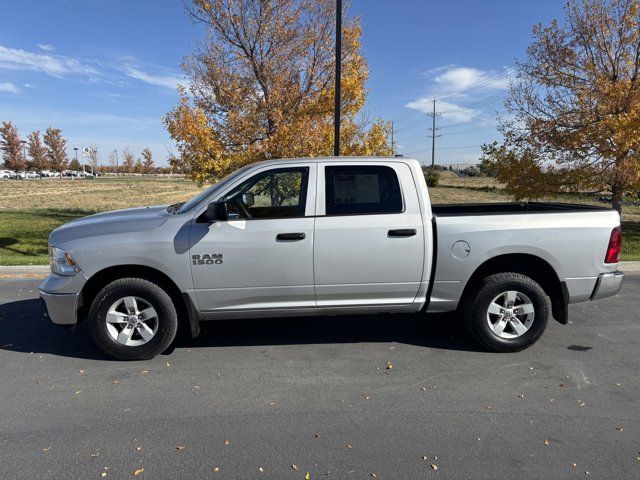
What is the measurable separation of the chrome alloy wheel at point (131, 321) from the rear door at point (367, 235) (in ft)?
5.03

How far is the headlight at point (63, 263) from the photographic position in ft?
13.9

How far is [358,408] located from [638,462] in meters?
1.74

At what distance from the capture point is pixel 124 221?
4.40m

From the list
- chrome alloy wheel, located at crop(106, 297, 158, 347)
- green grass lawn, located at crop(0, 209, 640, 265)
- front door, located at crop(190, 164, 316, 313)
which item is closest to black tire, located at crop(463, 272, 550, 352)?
front door, located at crop(190, 164, 316, 313)

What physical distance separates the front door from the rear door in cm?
13

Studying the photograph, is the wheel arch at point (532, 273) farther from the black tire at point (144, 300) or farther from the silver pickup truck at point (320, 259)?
the black tire at point (144, 300)

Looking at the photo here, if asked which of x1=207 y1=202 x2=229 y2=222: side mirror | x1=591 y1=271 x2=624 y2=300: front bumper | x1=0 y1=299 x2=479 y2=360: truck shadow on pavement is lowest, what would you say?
x1=0 y1=299 x2=479 y2=360: truck shadow on pavement

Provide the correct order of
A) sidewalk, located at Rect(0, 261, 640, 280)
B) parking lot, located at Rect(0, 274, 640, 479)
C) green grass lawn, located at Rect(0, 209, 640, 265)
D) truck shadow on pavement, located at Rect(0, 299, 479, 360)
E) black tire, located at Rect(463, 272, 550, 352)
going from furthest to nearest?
green grass lawn, located at Rect(0, 209, 640, 265) → sidewalk, located at Rect(0, 261, 640, 280) → truck shadow on pavement, located at Rect(0, 299, 479, 360) → black tire, located at Rect(463, 272, 550, 352) → parking lot, located at Rect(0, 274, 640, 479)

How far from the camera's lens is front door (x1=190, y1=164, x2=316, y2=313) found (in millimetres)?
4277

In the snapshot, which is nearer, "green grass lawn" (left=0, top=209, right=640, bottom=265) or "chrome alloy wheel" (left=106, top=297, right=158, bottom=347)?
"chrome alloy wheel" (left=106, top=297, right=158, bottom=347)

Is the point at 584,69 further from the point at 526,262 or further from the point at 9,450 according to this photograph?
the point at 9,450

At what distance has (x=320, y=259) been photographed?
14.3ft

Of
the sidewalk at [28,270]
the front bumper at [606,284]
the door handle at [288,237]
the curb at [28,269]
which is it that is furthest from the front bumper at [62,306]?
the front bumper at [606,284]

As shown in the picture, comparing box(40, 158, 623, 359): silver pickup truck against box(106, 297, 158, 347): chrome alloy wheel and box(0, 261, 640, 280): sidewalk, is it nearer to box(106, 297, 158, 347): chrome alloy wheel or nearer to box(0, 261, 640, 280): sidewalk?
box(106, 297, 158, 347): chrome alloy wheel
